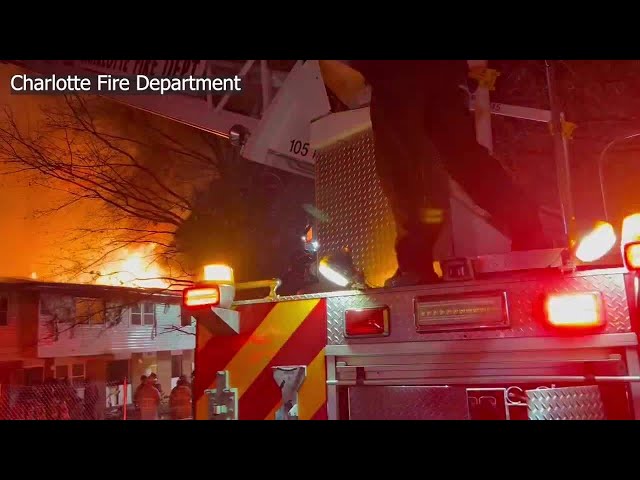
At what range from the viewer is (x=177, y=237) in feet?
35.0

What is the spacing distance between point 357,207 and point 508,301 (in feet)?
4.03

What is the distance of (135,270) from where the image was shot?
36.1 feet

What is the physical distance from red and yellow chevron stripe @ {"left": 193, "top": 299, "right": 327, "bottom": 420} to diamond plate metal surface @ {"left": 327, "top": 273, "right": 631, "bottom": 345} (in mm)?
123

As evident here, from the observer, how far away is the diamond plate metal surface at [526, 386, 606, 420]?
2008 millimetres

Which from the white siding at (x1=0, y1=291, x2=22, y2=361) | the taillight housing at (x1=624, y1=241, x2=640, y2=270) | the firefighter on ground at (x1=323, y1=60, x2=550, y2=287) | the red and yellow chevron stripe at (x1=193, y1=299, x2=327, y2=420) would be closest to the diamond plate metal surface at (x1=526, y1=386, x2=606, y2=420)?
the taillight housing at (x1=624, y1=241, x2=640, y2=270)

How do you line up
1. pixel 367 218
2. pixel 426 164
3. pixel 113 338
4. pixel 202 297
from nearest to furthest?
pixel 202 297 < pixel 426 164 < pixel 367 218 < pixel 113 338

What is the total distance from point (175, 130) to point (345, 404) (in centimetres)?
981

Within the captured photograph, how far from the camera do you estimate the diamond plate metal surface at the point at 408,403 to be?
2295 millimetres

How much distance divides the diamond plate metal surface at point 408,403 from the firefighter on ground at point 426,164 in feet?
1.98

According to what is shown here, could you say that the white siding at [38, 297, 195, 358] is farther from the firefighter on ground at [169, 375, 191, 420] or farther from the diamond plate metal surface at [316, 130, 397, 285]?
the diamond plate metal surface at [316, 130, 397, 285]

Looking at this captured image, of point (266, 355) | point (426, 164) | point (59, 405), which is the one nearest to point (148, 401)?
point (59, 405)

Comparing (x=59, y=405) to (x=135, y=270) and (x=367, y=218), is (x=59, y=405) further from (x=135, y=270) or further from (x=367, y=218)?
(x=367, y=218)

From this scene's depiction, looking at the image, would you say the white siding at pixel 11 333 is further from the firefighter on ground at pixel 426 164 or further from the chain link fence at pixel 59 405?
the firefighter on ground at pixel 426 164

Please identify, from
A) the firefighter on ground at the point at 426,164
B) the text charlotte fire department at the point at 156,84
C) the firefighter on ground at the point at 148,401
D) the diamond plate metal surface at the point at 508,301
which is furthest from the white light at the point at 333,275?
the firefighter on ground at the point at 148,401
